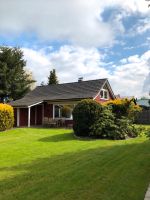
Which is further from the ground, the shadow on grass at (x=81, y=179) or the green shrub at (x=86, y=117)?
the green shrub at (x=86, y=117)

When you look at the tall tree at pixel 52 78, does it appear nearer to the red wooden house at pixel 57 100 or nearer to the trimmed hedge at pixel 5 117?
the red wooden house at pixel 57 100

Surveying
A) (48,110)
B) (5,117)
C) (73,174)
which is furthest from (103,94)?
(73,174)

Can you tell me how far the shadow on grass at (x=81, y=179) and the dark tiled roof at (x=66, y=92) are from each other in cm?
2321

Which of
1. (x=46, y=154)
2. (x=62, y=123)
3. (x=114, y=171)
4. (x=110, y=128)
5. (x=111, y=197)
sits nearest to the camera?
(x=111, y=197)

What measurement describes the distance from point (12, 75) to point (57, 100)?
17857 millimetres

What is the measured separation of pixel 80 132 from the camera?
22297 mm

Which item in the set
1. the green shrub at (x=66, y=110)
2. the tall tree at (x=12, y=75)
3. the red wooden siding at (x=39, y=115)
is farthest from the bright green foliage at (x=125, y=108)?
the tall tree at (x=12, y=75)

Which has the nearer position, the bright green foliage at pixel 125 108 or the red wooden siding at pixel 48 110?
the bright green foliage at pixel 125 108

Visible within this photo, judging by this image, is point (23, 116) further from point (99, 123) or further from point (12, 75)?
point (99, 123)

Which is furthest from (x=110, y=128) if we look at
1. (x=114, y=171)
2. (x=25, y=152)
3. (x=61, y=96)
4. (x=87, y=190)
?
(x=61, y=96)

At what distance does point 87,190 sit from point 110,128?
13.7 m

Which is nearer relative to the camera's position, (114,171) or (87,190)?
(87,190)

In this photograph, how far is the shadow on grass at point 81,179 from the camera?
7.58 metres

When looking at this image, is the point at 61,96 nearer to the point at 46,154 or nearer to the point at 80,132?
the point at 80,132
